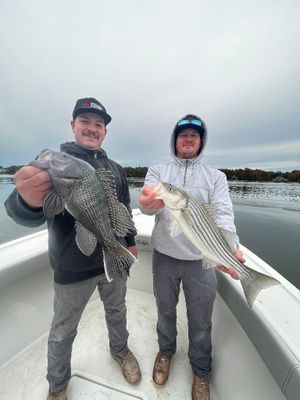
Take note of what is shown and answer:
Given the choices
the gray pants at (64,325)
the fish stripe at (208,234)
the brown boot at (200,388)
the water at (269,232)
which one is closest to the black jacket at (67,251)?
the gray pants at (64,325)

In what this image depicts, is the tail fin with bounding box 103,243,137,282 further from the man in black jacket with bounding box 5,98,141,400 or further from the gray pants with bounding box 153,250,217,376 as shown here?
the gray pants with bounding box 153,250,217,376

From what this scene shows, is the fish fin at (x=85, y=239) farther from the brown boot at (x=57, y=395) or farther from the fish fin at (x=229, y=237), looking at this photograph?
the brown boot at (x=57, y=395)

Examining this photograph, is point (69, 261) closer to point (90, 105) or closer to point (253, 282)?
point (90, 105)

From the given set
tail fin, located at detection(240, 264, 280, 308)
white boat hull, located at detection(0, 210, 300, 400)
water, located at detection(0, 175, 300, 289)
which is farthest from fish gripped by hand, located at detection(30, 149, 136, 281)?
water, located at detection(0, 175, 300, 289)

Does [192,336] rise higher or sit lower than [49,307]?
higher

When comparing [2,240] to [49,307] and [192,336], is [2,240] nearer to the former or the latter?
[49,307]

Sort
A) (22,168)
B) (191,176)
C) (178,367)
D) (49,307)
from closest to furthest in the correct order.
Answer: (22,168)
(191,176)
(178,367)
(49,307)

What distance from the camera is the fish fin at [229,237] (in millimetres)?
2031

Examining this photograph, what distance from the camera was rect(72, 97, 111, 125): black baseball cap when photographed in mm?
2215

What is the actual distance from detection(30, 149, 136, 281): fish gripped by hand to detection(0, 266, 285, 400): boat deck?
166 centimetres

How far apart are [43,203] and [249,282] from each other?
1893 mm

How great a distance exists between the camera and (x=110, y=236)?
1.89 metres

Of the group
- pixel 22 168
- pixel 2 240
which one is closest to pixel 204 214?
pixel 22 168

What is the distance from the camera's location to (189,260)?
93.1 inches
